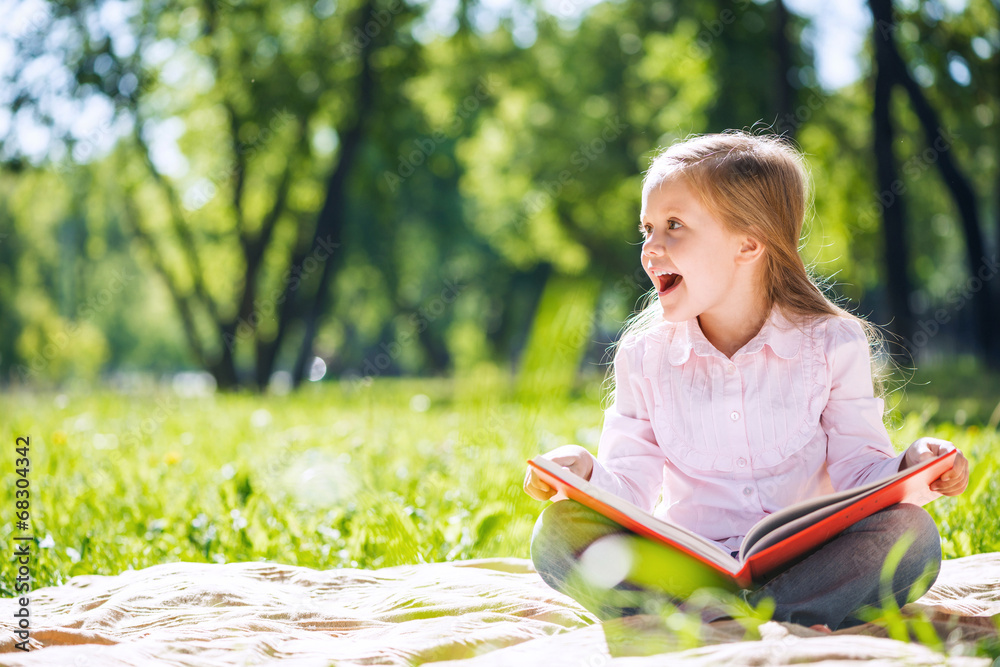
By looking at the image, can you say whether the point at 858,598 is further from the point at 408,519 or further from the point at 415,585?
the point at 408,519

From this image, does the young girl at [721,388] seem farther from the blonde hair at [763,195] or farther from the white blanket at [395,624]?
the white blanket at [395,624]

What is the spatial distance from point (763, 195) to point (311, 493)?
2323 mm

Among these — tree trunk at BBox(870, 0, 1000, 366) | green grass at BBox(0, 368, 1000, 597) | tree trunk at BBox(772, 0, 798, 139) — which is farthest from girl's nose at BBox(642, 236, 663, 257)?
tree trunk at BBox(870, 0, 1000, 366)

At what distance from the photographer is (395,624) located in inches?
78.6

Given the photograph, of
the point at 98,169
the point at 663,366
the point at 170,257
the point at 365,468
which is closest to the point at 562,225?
the point at 170,257

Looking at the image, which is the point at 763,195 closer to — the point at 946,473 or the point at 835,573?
the point at 946,473

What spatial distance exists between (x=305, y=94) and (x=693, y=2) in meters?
7.34

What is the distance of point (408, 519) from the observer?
291 cm

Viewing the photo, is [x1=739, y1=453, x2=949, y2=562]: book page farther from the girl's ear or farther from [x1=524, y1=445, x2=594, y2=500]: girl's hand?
the girl's ear

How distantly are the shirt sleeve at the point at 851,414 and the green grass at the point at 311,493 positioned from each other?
2.33 feet

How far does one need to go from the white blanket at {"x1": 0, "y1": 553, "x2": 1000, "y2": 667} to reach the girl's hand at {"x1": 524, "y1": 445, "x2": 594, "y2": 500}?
30 cm

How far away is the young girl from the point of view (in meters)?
1.93

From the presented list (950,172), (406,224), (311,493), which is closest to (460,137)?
(406,224)

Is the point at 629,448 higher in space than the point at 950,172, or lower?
lower
